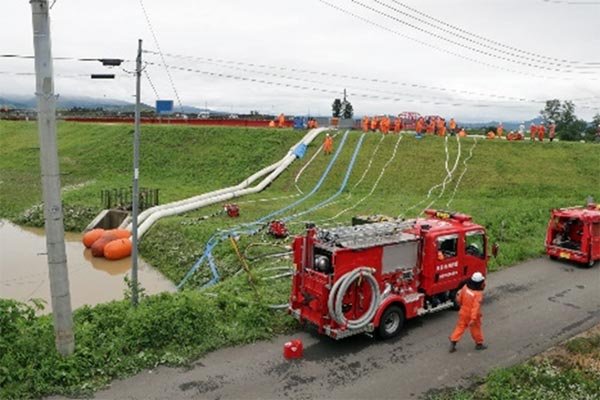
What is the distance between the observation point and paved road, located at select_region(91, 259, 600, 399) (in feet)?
32.2

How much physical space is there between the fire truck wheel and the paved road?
218mm

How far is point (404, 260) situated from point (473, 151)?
27.8 metres

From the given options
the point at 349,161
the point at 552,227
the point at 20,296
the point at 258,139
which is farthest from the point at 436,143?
the point at 20,296

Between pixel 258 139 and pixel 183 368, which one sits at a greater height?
pixel 258 139

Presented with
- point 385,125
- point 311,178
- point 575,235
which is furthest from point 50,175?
point 385,125

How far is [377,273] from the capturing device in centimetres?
1197

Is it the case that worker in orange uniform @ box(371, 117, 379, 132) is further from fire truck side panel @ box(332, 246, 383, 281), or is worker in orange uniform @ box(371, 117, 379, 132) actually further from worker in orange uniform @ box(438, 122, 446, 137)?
fire truck side panel @ box(332, 246, 383, 281)

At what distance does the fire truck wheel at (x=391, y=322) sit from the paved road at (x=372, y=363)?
22 centimetres

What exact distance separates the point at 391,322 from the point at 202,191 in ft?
77.0

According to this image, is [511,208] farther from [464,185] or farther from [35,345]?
[35,345]

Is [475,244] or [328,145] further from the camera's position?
[328,145]

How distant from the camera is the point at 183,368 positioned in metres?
10.5

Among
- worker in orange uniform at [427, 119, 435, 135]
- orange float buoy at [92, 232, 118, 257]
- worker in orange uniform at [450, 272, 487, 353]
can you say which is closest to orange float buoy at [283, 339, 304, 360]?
worker in orange uniform at [450, 272, 487, 353]

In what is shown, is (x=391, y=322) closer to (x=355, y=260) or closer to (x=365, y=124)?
(x=355, y=260)
